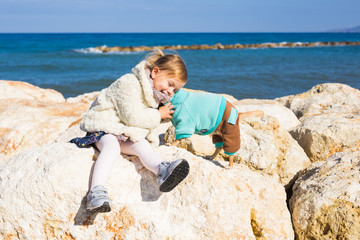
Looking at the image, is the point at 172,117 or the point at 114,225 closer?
the point at 114,225

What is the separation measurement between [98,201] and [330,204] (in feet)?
6.61

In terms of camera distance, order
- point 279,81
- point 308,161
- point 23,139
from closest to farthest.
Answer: point 308,161, point 23,139, point 279,81

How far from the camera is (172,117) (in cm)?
315

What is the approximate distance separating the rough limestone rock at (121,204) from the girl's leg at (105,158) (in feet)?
0.31

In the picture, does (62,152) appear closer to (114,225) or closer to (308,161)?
(114,225)

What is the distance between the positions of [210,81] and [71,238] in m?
13.3

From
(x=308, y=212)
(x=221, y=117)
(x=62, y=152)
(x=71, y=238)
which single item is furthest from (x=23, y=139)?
(x=308, y=212)

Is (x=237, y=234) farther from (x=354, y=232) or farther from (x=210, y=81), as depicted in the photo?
(x=210, y=81)

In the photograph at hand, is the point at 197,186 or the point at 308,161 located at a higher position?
the point at 197,186

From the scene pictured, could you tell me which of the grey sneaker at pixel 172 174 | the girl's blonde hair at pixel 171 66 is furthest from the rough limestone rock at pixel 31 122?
the grey sneaker at pixel 172 174

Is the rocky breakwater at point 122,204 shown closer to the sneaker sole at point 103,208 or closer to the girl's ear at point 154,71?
the sneaker sole at point 103,208

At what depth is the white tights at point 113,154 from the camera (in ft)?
8.14

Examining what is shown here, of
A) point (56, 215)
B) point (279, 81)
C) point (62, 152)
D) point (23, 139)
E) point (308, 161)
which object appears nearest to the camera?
point (56, 215)

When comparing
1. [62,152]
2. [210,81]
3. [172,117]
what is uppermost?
[172,117]
